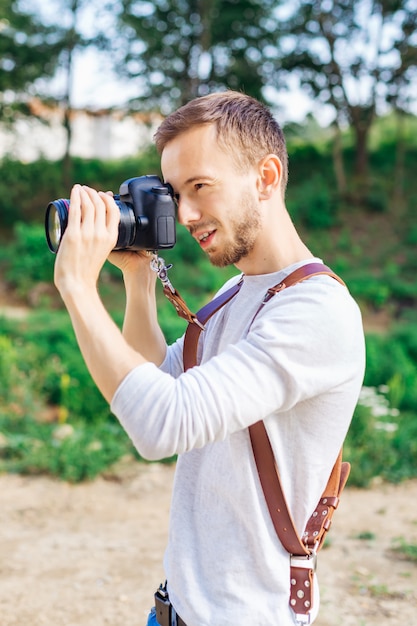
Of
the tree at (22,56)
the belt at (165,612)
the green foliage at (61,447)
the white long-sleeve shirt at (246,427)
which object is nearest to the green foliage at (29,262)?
the tree at (22,56)

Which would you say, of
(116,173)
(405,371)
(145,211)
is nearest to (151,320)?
(145,211)

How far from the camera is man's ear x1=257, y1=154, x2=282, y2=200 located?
1.28 metres

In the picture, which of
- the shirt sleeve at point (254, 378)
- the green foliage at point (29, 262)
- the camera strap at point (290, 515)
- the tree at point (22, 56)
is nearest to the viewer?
the shirt sleeve at point (254, 378)

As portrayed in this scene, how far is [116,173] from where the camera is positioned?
15516 millimetres

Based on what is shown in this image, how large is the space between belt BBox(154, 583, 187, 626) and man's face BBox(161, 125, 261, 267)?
24.6 inches

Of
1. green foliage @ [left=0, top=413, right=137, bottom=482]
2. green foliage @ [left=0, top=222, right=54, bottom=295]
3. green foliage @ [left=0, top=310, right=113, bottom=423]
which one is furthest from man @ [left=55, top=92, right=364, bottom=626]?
green foliage @ [left=0, top=222, right=54, bottom=295]

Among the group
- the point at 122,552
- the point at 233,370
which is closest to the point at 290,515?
the point at 233,370

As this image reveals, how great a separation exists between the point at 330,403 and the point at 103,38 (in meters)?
13.9

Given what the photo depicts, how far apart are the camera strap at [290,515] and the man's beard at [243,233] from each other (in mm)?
101

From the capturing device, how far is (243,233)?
1.28m

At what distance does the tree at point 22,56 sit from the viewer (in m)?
13.4

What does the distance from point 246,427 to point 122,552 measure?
2971 mm

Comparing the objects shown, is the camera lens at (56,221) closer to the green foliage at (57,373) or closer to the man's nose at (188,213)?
the man's nose at (188,213)

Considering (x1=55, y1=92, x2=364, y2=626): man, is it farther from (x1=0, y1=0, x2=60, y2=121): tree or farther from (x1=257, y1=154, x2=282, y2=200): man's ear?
(x1=0, y1=0, x2=60, y2=121): tree
